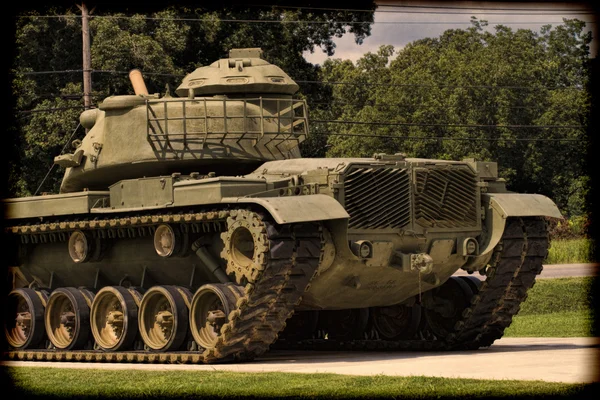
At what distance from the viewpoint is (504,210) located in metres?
18.4

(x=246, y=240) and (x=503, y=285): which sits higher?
(x=246, y=240)

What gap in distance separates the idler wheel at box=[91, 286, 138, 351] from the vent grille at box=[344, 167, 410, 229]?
4.52 meters

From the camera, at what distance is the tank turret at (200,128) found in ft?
64.8

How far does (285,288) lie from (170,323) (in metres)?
2.96

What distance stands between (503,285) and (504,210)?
1.34 metres

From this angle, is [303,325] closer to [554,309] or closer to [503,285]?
[503,285]

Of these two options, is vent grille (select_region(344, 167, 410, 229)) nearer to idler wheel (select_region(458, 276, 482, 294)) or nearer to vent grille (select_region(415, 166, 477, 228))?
vent grille (select_region(415, 166, 477, 228))

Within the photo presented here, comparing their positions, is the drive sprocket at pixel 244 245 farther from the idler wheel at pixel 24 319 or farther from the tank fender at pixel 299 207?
the idler wheel at pixel 24 319

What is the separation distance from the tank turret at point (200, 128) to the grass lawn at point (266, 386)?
6.00m

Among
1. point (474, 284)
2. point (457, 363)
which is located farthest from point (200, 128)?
point (457, 363)

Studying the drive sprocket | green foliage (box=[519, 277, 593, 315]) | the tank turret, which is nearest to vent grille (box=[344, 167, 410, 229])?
the drive sprocket

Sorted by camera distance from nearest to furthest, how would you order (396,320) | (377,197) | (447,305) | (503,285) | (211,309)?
(377,197) < (211,309) < (503,285) < (447,305) < (396,320)

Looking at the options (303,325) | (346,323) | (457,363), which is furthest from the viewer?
(303,325)

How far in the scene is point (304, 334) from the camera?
2212cm
